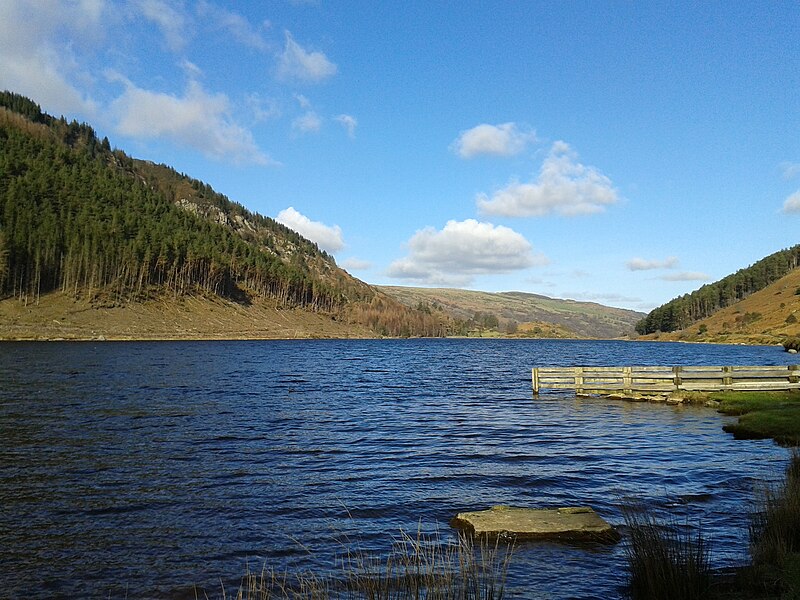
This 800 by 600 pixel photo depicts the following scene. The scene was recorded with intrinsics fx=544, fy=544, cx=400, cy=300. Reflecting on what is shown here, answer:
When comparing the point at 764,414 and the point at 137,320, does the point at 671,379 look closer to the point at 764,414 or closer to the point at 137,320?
the point at 764,414

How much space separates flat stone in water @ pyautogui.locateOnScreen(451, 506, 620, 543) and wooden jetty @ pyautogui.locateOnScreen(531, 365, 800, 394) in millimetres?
28285

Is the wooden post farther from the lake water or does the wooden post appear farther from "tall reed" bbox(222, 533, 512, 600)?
"tall reed" bbox(222, 533, 512, 600)

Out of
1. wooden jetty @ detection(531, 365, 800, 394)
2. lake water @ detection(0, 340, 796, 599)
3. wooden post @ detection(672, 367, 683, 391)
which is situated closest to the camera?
lake water @ detection(0, 340, 796, 599)

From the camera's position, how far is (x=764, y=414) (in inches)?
1053

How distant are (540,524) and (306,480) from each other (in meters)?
7.85

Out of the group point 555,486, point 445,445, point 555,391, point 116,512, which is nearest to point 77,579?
point 116,512

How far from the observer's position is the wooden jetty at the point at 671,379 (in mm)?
35531

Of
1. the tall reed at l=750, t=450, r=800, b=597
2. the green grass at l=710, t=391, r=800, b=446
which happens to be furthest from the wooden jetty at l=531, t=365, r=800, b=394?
the tall reed at l=750, t=450, r=800, b=597

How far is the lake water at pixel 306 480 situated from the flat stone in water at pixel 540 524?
A: 0.45 meters

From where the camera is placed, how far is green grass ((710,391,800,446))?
2325 centimetres

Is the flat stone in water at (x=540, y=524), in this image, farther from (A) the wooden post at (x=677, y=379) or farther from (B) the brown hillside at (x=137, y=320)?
(B) the brown hillside at (x=137, y=320)

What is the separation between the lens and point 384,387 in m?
48.4

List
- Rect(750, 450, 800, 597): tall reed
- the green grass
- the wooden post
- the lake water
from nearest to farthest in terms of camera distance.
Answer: Rect(750, 450, 800, 597): tall reed < the lake water < the green grass < the wooden post

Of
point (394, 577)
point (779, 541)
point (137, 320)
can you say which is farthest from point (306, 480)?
point (137, 320)
